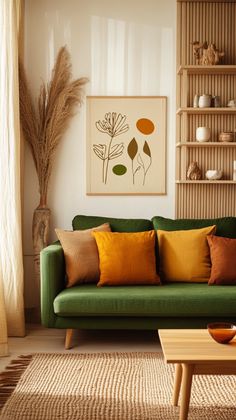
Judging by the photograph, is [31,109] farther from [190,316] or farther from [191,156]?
[190,316]

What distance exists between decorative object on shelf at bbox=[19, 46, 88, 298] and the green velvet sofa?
77 centimetres

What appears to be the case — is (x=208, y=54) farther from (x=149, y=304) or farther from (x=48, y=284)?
(x=48, y=284)

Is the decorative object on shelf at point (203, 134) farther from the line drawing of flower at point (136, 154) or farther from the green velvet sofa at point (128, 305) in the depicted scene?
the green velvet sofa at point (128, 305)

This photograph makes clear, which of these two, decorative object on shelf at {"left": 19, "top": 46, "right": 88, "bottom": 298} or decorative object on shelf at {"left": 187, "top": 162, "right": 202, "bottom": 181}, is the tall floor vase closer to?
decorative object on shelf at {"left": 19, "top": 46, "right": 88, "bottom": 298}

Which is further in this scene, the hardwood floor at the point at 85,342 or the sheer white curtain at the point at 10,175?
the sheer white curtain at the point at 10,175

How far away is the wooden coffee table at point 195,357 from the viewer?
8.34 ft

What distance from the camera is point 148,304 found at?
392 cm

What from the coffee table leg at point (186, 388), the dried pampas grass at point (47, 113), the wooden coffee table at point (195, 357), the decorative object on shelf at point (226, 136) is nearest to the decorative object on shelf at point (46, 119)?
the dried pampas grass at point (47, 113)

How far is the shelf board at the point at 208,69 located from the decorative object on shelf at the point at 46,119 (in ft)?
2.80

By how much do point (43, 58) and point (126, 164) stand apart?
1.14m

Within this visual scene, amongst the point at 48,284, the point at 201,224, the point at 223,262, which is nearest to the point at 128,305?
the point at 48,284

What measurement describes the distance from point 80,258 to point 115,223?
529mm

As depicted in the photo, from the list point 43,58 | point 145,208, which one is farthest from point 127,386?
point 43,58

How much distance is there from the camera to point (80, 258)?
4.31m
